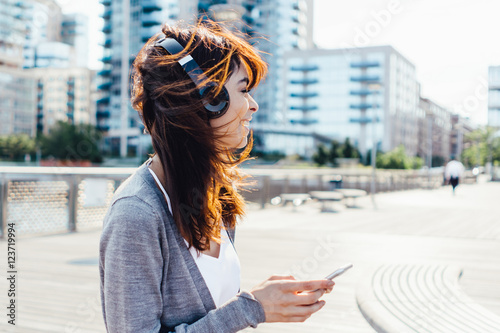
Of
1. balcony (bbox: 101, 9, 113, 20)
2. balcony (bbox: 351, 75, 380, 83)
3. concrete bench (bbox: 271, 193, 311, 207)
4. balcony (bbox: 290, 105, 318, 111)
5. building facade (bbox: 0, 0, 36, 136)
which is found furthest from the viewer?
balcony (bbox: 290, 105, 318, 111)

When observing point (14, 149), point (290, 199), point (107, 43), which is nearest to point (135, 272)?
point (290, 199)

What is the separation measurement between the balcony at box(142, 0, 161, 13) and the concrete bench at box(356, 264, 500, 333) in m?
85.2

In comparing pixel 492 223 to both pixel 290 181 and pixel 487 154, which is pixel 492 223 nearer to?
pixel 290 181

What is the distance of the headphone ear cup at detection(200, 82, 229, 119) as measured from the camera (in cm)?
114

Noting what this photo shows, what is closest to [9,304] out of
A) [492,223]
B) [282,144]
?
[492,223]

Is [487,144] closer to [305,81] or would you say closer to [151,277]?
[151,277]

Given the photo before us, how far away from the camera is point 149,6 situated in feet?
274

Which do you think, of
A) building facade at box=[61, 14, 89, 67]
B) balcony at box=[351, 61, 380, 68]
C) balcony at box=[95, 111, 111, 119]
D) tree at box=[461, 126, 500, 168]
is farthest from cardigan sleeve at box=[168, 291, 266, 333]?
building facade at box=[61, 14, 89, 67]

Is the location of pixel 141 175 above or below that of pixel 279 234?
above

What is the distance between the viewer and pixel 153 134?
3.90 feet

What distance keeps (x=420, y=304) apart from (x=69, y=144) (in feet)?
225

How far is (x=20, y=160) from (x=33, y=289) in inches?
2985

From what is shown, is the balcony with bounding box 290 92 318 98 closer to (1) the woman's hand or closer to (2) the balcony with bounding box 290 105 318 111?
(2) the balcony with bounding box 290 105 318 111

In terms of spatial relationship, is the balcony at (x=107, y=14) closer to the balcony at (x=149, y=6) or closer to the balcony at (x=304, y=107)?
the balcony at (x=149, y=6)
